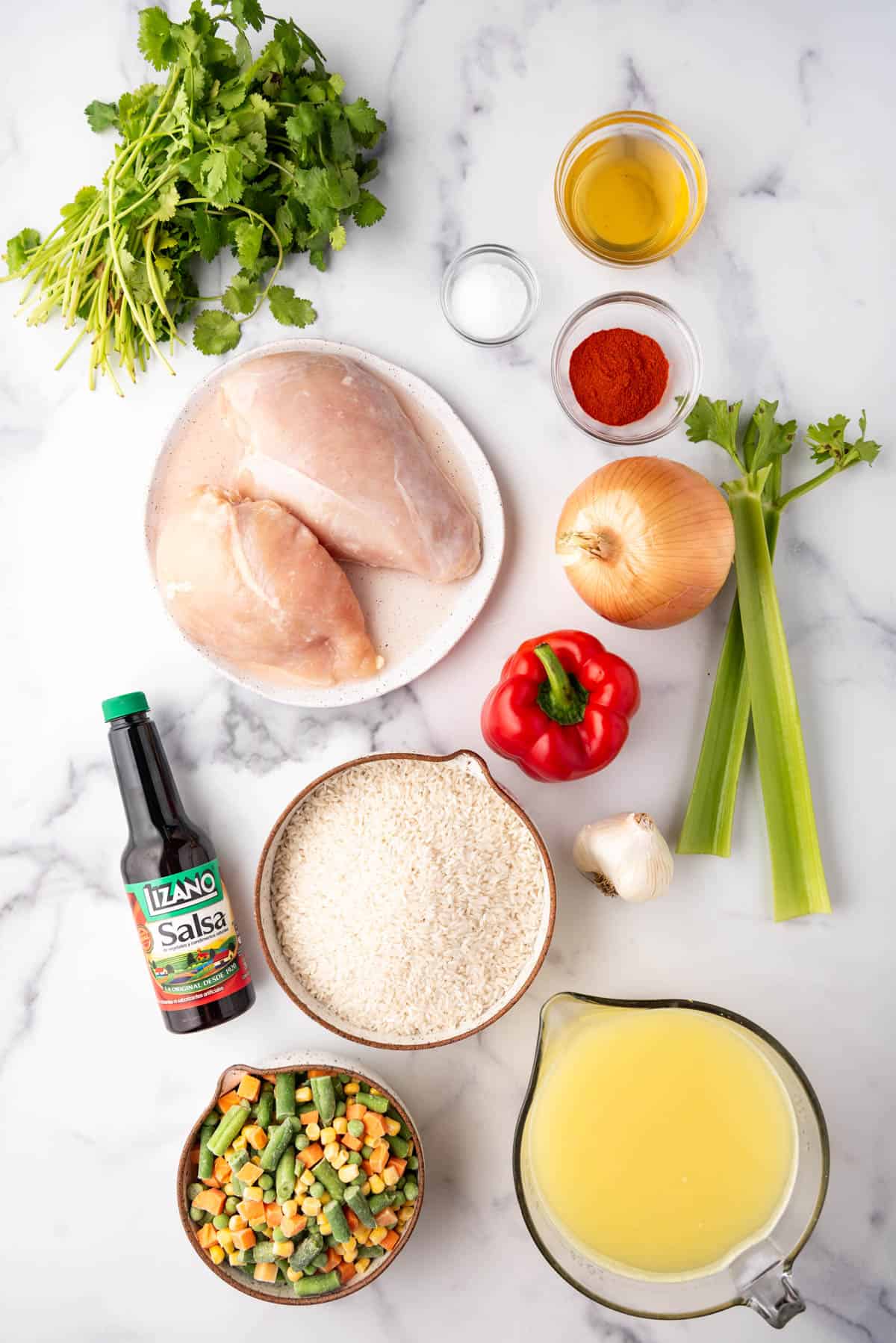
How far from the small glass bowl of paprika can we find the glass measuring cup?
90cm

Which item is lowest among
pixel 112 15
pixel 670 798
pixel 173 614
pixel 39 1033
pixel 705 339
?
pixel 39 1033

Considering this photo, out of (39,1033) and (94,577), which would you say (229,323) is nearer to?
(94,577)

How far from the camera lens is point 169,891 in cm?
141

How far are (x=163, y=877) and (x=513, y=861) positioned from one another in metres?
0.53

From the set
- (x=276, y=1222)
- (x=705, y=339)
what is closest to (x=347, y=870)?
(x=276, y=1222)

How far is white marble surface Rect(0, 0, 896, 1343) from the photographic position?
1.57m

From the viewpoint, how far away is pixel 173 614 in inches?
58.5

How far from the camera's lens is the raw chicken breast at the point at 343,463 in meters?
1.46

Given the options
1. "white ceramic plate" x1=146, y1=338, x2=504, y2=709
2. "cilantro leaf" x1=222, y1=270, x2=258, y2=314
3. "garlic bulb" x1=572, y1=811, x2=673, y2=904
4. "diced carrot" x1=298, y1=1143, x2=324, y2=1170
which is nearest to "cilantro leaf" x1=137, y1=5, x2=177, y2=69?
"cilantro leaf" x1=222, y1=270, x2=258, y2=314

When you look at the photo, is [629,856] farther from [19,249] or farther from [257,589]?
[19,249]

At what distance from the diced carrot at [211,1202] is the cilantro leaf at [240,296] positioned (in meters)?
1.35

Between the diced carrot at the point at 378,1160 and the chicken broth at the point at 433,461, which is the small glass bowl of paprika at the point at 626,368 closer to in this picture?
the chicken broth at the point at 433,461

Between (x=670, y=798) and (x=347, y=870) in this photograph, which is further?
(x=670, y=798)

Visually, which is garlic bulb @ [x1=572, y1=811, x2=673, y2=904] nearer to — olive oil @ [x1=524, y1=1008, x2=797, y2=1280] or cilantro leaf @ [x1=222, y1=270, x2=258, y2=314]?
olive oil @ [x1=524, y1=1008, x2=797, y2=1280]
